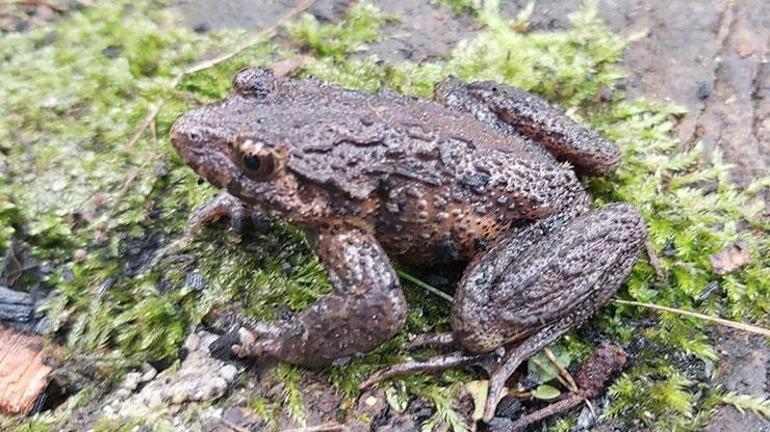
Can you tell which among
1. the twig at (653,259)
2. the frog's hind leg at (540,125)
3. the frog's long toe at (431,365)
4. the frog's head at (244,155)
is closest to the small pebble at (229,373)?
the frog's long toe at (431,365)

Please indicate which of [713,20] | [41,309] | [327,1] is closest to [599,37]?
[713,20]

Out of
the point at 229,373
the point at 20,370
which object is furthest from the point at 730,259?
the point at 20,370

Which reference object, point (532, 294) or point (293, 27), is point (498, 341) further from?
point (293, 27)

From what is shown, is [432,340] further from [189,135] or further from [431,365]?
[189,135]

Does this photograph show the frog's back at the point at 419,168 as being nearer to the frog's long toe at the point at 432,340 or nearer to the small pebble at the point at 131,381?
the frog's long toe at the point at 432,340

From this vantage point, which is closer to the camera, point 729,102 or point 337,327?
point 337,327

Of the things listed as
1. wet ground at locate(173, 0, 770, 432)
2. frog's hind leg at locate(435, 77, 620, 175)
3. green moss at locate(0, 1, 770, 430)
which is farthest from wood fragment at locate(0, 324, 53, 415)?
wet ground at locate(173, 0, 770, 432)
